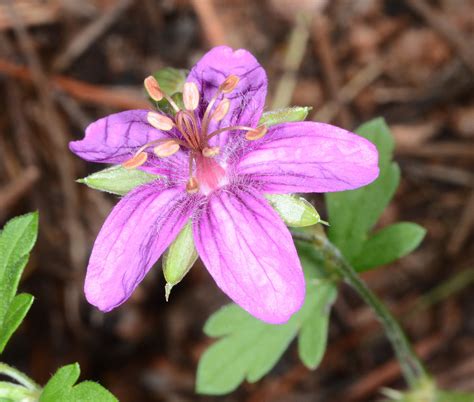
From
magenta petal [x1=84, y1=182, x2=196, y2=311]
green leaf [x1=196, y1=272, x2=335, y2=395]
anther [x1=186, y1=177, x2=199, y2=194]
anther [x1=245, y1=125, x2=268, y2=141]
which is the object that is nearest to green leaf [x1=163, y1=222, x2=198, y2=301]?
magenta petal [x1=84, y1=182, x2=196, y2=311]

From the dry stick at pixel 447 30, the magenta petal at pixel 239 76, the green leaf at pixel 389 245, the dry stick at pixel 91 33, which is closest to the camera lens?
the magenta petal at pixel 239 76

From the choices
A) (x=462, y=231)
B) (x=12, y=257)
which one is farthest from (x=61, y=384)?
(x=462, y=231)

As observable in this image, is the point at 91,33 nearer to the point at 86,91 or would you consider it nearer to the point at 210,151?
the point at 86,91

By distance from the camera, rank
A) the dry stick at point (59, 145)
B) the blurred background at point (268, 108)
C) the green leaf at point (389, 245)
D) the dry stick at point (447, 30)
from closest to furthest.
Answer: the green leaf at point (389, 245) → the blurred background at point (268, 108) → the dry stick at point (59, 145) → the dry stick at point (447, 30)

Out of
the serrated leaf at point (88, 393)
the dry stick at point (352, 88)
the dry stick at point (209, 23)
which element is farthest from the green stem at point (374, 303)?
the dry stick at point (209, 23)

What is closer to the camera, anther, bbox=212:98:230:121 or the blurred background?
anther, bbox=212:98:230:121

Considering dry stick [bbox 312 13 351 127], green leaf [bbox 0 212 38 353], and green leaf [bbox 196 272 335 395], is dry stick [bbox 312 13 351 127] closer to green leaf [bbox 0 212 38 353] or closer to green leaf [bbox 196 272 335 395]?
green leaf [bbox 196 272 335 395]

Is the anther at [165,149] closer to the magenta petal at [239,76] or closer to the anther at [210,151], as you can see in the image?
the anther at [210,151]
